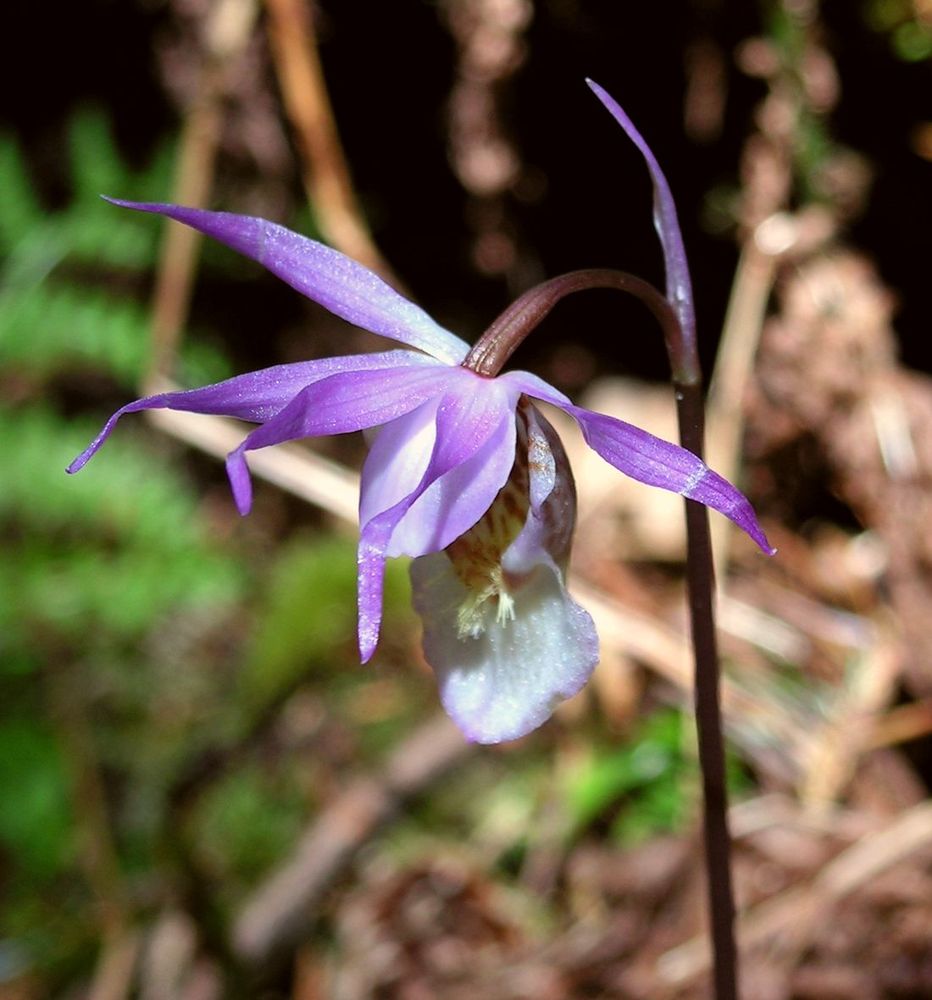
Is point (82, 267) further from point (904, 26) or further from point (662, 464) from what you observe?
point (662, 464)

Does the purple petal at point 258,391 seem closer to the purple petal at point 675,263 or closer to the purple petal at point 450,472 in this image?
the purple petal at point 450,472

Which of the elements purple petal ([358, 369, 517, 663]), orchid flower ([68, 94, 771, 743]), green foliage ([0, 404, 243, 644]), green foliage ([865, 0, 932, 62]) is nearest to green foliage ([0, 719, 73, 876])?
green foliage ([0, 404, 243, 644])

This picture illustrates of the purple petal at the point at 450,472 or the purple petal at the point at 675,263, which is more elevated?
the purple petal at the point at 675,263

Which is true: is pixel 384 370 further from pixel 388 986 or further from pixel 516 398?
pixel 388 986

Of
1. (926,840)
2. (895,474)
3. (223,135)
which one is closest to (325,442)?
(223,135)

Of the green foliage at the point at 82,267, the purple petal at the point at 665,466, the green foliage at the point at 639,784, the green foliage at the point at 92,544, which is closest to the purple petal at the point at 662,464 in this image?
the purple petal at the point at 665,466

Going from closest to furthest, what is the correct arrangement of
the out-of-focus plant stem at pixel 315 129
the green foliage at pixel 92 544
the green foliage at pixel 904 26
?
the green foliage at pixel 904 26
the green foliage at pixel 92 544
the out-of-focus plant stem at pixel 315 129

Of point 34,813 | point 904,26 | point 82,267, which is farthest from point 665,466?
point 82,267

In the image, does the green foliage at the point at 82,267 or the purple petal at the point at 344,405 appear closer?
the purple petal at the point at 344,405
